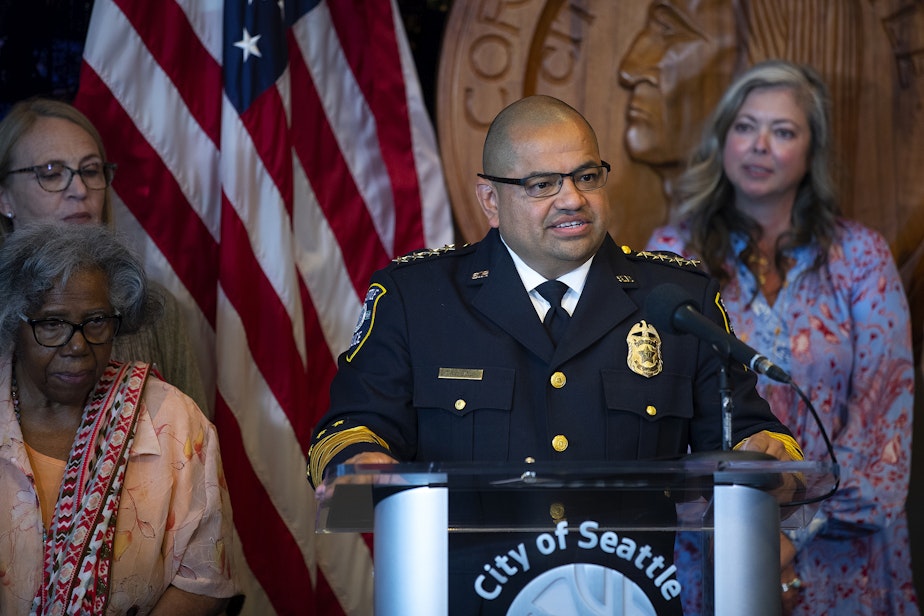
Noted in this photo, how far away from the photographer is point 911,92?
175 inches

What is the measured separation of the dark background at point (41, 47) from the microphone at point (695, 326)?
8.27ft

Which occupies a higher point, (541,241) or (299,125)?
(299,125)

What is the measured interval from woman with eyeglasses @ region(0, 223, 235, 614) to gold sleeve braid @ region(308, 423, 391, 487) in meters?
0.54

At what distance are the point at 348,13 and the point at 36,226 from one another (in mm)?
1521

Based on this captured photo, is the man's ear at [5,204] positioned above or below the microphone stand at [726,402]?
above

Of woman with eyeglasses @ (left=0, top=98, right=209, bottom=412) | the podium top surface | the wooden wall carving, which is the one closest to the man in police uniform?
the podium top surface

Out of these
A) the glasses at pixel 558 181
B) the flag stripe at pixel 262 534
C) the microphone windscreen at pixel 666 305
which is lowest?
the flag stripe at pixel 262 534

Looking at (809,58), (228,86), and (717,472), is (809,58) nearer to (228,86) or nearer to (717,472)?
(228,86)

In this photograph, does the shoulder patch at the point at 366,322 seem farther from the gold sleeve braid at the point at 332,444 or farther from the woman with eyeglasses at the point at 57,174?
the woman with eyeglasses at the point at 57,174

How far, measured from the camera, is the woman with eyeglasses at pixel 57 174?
3.51m

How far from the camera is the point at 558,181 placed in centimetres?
269

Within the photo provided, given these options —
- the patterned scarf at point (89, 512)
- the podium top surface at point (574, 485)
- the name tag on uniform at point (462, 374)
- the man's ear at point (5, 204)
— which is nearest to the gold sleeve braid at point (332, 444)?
the name tag on uniform at point (462, 374)

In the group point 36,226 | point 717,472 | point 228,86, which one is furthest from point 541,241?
point 228,86

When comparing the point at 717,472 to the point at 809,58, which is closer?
the point at 717,472
